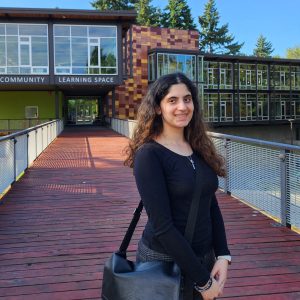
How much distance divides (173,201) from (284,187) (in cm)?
420

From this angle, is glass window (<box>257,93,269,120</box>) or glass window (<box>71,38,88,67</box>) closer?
glass window (<box>71,38,88,67</box>)

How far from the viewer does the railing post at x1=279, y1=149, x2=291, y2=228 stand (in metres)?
5.77

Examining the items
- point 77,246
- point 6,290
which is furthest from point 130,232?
point 77,246

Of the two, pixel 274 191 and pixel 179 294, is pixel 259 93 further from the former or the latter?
pixel 179 294

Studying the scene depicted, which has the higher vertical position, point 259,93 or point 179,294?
point 259,93

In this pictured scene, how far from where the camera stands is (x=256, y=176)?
22.4 ft

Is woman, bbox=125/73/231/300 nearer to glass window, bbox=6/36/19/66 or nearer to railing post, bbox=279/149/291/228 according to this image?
railing post, bbox=279/149/291/228

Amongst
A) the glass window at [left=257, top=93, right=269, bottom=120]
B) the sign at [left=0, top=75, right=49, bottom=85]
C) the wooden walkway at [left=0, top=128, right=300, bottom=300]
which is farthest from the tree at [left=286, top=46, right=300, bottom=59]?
the wooden walkway at [left=0, top=128, right=300, bottom=300]

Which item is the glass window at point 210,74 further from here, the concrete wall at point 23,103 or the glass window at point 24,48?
the glass window at point 24,48

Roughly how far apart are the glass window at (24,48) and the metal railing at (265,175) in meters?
23.0

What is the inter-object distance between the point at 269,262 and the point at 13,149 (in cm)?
599

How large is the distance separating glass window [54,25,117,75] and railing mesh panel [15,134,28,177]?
19.2 m

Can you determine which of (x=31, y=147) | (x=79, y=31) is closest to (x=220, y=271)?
(x=31, y=147)

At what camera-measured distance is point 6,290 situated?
3818mm
